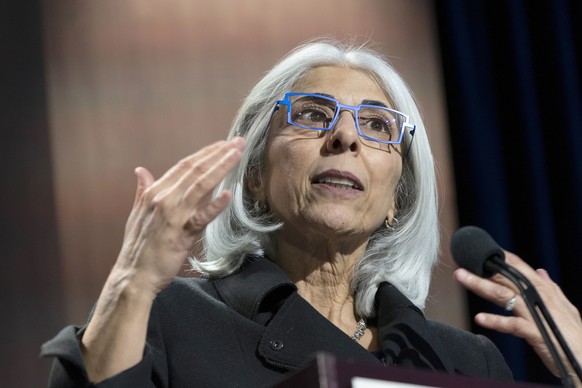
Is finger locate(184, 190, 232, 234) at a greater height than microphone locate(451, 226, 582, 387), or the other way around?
finger locate(184, 190, 232, 234)

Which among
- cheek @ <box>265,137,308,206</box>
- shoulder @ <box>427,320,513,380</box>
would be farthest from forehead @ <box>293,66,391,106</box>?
shoulder @ <box>427,320,513,380</box>

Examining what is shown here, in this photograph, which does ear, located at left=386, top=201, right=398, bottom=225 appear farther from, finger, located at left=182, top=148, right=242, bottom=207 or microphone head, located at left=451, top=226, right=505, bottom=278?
finger, located at left=182, top=148, right=242, bottom=207

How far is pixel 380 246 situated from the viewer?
259cm

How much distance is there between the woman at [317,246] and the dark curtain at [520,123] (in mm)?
862

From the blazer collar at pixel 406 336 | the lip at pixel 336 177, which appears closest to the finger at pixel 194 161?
the lip at pixel 336 177

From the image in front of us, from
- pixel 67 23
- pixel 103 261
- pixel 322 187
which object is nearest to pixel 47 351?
pixel 322 187

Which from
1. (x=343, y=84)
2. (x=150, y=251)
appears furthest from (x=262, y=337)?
(x=343, y=84)

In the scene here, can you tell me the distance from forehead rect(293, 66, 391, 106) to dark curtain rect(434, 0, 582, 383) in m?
0.98

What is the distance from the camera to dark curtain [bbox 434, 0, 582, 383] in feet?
11.3

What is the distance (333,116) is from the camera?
2449 millimetres

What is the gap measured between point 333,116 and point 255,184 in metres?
→ 0.27

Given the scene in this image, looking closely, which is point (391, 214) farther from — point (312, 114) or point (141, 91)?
point (141, 91)

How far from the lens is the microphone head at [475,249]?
1.85 meters

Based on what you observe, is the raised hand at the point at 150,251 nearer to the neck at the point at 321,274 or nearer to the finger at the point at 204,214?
the finger at the point at 204,214
